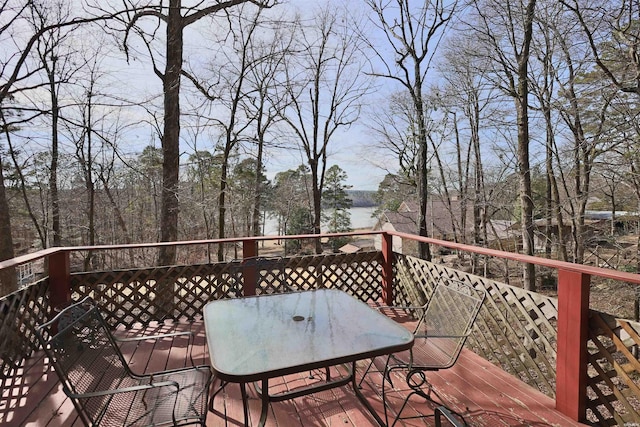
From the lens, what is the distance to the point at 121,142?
10805mm

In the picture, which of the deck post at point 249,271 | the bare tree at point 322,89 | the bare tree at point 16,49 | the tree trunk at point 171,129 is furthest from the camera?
the bare tree at point 322,89

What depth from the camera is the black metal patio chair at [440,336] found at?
2.09 meters

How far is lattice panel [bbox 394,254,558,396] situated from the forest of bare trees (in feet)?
11.8

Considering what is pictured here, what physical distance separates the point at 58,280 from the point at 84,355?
207 centimetres

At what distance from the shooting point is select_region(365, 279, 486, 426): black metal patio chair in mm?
2094

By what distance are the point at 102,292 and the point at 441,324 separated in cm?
343

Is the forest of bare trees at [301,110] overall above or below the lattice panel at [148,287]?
above

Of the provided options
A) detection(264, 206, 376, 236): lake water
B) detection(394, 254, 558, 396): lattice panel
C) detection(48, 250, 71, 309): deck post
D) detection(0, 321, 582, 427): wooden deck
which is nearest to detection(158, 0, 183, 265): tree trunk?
detection(48, 250, 71, 309): deck post

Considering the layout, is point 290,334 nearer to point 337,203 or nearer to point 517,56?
point 517,56

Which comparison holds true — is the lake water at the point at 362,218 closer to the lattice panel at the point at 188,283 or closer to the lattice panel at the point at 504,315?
the lattice panel at the point at 188,283

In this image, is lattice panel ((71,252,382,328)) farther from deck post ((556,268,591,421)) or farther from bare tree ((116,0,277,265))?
bare tree ((116,0,277,265))

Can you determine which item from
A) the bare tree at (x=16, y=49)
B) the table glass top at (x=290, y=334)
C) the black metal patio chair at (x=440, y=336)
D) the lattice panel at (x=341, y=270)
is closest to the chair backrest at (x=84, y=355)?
the table glass top at (x=290, y=334)

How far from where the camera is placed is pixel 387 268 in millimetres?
4492

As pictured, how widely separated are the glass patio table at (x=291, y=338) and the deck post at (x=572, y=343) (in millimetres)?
1113
